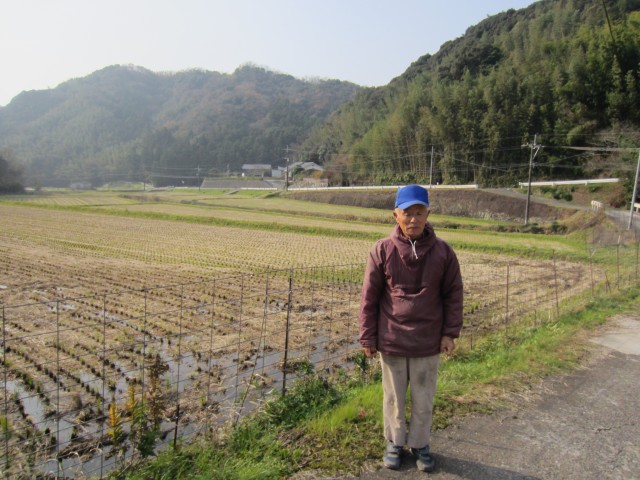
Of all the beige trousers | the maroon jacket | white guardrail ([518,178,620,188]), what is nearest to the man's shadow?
the beige trousers

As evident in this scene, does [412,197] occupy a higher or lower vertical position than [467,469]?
higher

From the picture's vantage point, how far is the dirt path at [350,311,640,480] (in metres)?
2.66

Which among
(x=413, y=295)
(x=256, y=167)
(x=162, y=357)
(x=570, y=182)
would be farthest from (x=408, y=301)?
(x=256, y=167)

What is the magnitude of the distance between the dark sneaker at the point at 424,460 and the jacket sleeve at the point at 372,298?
688 millimetres

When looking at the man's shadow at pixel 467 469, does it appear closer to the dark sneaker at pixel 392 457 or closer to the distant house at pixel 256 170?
the dark sneaker at pixel 392 457

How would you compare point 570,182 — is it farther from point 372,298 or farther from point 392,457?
point 392,457

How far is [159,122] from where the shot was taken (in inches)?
5802

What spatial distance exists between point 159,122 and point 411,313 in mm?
159011

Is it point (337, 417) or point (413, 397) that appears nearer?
point (413, 397)

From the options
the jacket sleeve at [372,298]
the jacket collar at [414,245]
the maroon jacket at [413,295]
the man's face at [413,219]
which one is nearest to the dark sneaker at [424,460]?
the maroon jacket at [413,295]

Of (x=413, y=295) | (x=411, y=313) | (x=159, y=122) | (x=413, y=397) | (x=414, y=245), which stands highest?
(x=159, y=122)

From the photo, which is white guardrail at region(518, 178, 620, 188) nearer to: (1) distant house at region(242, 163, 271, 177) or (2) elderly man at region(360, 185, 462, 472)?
(2) elderly man at region(360, 185, 462, 472)

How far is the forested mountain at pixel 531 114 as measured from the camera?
35438mm

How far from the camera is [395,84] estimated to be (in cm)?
8438
